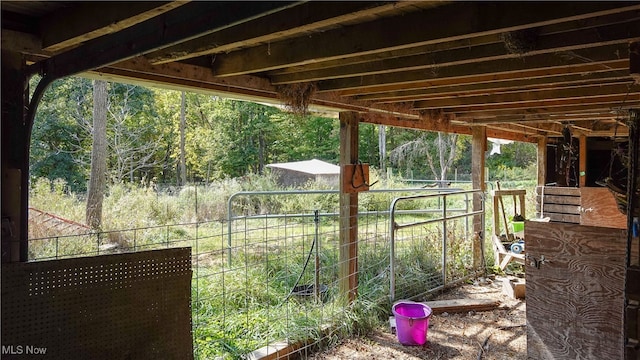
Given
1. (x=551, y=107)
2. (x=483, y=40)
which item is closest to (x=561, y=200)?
(x=551, y=107)

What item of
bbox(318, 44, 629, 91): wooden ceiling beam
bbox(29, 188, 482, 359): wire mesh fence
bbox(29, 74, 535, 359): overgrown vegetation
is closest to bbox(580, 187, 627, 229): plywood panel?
bbox(29, 188, 482, 359): wire mesh fence

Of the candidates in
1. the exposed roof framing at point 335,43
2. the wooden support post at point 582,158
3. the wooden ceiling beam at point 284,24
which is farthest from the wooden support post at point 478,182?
the wooden ceiling beam at point 284,24

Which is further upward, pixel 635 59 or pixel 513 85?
pixel 513 85

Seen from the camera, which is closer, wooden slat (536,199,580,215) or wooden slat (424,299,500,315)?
wooden slat (424,299,500,315)

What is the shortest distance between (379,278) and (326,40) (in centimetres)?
322

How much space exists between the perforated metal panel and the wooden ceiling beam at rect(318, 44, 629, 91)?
64.4 inches

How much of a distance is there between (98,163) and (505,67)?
24.4ft

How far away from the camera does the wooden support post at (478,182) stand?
5.59 meters

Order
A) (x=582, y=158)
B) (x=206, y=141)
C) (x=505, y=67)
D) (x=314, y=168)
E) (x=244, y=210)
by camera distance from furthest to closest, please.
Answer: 1. (x=206, y=141)
2. (x=314, y=168)
3. (x=244, y=210)
4. (x=582, y=158)
5. (x=505, y=67)

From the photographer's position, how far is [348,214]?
381cm

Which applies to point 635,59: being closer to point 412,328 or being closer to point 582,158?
point 412,328

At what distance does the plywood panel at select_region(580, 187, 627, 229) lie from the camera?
3.80m

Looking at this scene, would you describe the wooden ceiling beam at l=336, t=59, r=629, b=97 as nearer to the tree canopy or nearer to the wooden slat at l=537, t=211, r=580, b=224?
the wooden slat at l=537, t=211, r=580, b=224

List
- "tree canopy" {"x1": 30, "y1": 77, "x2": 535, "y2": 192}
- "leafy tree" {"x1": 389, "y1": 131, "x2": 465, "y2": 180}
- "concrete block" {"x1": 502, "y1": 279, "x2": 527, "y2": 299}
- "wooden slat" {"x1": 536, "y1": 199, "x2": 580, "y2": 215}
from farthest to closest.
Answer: "leafy tree" {"x1": 389, "y1": 131, "x2": 465, "y2": 180} < "tree canopy" {"x1": 30, "y1": 77, "x2": 535, "y2": 192} < "wooden slat" {"x1": 536, "y1": 199, "x2": 580, "y2": 215} < "concrete block" {"x1": 502, "y1": 279, "x2": 527, "y2": 299}
